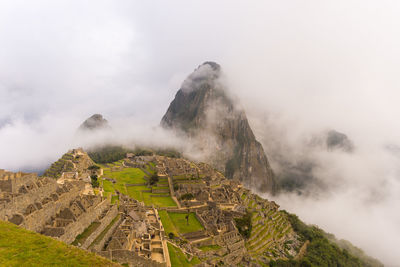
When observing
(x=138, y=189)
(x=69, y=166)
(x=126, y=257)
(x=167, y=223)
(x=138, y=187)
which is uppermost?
(x=69, y=166)

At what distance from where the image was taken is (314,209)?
182125mm

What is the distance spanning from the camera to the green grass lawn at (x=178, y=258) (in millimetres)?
27250

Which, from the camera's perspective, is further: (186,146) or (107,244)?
(186,146)

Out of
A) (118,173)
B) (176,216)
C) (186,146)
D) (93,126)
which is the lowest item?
(176,216)

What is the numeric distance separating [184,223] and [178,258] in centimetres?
1261

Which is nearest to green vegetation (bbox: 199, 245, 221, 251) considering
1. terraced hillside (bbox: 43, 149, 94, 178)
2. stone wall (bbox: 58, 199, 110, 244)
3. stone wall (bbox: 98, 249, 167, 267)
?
stone wall (bbox: 98, 249, 167, 267)

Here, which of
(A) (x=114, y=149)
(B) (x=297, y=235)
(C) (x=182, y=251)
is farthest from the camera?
(A) (x=114, y=149)

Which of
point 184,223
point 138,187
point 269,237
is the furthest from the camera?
point 138,187

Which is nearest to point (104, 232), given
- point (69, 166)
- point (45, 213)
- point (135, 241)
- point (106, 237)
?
point (106, 237)

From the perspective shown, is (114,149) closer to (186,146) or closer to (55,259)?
(186,146)

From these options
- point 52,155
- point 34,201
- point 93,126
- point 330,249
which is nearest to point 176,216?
point 34,201

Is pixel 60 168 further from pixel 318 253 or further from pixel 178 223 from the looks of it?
pixel 318 253

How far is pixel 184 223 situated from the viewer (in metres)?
41.0

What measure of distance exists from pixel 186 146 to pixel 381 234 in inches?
6933
